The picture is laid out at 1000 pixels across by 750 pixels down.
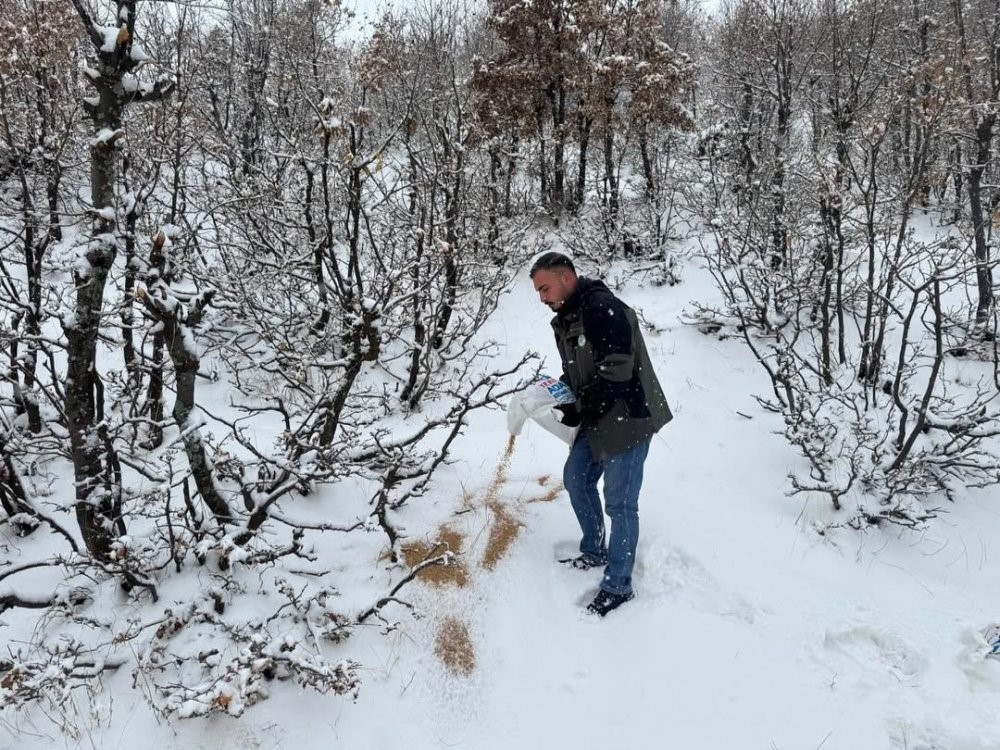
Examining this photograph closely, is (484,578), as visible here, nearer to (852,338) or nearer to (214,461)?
(214,461)

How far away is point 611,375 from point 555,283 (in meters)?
0.57

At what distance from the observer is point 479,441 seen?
5.04 meters

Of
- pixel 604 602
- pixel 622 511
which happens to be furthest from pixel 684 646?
pixel 622 511

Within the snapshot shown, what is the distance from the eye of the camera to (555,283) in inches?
125

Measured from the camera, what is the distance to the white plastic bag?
3.35 meters

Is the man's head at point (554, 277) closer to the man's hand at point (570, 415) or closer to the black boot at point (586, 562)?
the man's hand at point (570, 415)

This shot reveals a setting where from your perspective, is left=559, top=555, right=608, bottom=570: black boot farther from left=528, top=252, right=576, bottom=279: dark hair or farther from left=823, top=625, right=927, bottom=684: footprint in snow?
left=528, top=252, right=576, bottom=279: dark hair

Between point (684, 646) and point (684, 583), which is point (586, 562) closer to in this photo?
point (684, 583)

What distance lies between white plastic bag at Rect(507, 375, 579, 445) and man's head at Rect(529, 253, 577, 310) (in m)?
0.48

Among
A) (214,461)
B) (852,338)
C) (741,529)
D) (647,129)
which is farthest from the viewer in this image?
(647,129)

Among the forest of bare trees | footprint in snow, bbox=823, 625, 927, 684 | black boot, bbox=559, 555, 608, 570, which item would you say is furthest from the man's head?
footprint in snow, bbox=823, 625, 927, 684

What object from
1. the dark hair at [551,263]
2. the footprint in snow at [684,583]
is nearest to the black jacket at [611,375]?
the dark hair at [551,263]

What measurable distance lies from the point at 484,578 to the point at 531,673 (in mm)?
615

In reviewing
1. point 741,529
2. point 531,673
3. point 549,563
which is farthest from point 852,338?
point 531,673
